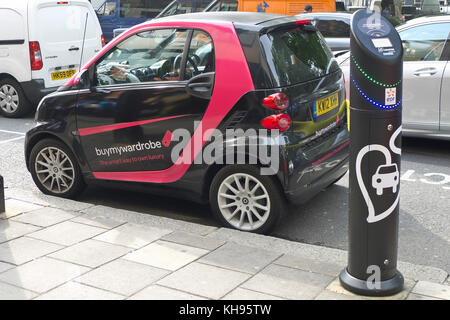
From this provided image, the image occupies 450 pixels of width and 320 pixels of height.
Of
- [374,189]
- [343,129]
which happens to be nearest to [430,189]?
[343,129]

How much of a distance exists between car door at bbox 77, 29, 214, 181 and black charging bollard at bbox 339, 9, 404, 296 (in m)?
1.81

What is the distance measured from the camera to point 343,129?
5840 millimetres

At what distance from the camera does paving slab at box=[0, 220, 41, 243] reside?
5035 mm

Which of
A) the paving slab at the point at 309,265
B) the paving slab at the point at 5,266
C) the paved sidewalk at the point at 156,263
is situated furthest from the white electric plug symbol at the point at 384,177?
the paving slab at the point at 5,266

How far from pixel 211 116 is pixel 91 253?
56.5 inches

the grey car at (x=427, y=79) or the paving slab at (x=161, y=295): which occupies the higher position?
the grey car at (x=427, y=79)

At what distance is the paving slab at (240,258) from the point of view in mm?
4418

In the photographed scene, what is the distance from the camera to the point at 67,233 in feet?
16.8

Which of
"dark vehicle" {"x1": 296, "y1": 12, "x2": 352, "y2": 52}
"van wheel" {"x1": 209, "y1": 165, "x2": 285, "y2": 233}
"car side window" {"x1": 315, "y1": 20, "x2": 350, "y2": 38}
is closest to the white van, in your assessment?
"dark vehicle" {"x1": 296, "y1": 12, "x2": 352, "y2": 52}

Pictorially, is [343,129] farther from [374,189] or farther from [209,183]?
[374,189]

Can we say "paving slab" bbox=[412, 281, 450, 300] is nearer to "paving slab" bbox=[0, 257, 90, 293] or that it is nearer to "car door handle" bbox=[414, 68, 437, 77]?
"paving slab" bbox=[0, 257, 90, 293]

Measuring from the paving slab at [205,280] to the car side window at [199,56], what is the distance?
68.2 inches

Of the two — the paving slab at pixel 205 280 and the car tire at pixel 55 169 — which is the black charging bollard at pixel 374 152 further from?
→ the car tire at pixel 55 169

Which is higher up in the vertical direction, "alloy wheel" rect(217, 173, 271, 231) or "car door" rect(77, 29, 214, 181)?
"car door" rect(77, 29, 214, 181)
